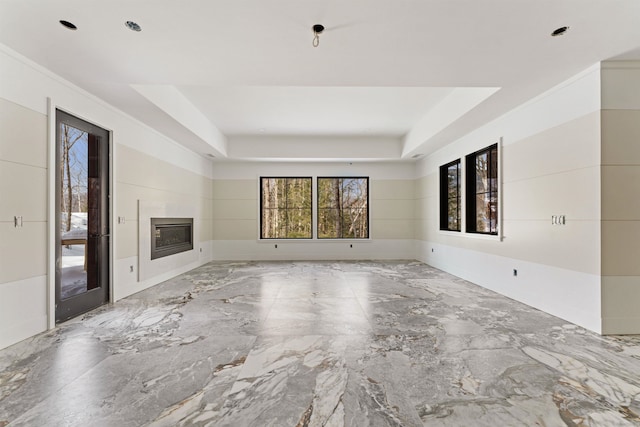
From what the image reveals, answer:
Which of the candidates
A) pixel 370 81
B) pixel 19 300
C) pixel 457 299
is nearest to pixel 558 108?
pixel 370 81

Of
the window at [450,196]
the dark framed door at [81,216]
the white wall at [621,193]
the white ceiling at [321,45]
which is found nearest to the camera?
the white ceiling at [321,45]

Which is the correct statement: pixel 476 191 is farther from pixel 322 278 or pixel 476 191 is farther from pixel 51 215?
pixel 51 215

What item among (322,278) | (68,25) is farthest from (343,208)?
(68,25)

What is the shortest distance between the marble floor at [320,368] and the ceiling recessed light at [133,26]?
273 cm

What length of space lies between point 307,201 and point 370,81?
17.1 ft

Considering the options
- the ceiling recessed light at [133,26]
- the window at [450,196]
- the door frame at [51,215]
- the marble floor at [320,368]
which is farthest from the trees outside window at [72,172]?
the window at [450,196]

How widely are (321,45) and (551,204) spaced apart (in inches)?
128

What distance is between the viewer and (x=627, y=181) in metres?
3.03

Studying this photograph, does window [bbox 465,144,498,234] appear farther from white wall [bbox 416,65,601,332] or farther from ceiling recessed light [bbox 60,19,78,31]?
ceiling recessed light [bbox 60,19,78,31]

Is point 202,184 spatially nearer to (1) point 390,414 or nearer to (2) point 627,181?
(1) point 390,414

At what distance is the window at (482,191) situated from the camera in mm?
4926

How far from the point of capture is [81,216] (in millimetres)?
3705

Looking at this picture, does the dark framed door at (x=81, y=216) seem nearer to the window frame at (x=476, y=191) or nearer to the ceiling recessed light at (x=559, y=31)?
the ceiling recessed light at (x=559, y=31)

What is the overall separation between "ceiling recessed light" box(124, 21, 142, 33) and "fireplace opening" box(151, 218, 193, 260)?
3.55 meters
